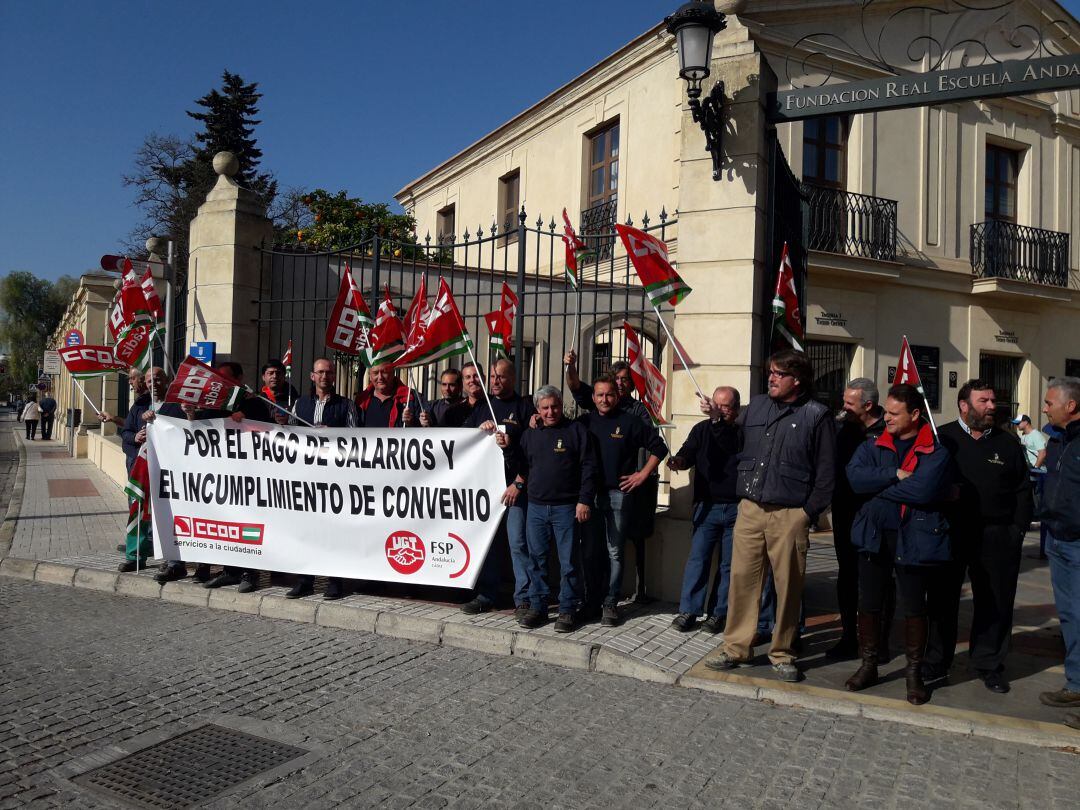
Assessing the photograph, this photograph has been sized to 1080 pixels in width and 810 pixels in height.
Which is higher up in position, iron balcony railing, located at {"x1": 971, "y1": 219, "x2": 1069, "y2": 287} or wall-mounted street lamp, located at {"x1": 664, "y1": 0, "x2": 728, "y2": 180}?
iron balcony railing, located at {"x1": 971, "y1": 219, "x2": 1069, "y2": 287}

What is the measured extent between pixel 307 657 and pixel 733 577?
2963 mm

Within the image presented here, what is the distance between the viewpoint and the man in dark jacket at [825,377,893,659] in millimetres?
5812

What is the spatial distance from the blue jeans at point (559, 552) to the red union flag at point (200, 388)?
2.92 metres

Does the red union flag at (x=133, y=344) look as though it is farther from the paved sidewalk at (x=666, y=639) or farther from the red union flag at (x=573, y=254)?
the red union flag at (x=573, y=254)

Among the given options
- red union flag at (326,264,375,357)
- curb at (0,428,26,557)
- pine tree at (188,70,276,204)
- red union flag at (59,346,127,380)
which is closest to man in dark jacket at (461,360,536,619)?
red union flag at (326,264,375,357)

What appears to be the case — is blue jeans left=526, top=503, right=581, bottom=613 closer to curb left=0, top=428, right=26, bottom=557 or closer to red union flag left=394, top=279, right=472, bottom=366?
red union flag left=394, top=279, right=472, bottom=366

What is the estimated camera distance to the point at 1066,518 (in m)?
4.82

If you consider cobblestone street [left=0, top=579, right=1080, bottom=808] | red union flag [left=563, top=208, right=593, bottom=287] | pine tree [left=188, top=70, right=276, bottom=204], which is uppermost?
pine tree [left=188, top=70, right=276, bottom=204]

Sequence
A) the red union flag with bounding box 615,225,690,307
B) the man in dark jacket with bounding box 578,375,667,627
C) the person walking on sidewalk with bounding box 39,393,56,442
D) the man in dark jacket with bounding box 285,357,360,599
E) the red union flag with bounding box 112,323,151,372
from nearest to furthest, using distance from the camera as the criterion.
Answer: the man in dark jacket with bounding box 578,375,667,627 < the red union flag with bounding box 615,225,690,307 < the man in dark jacket with bounding box 285,357,360,599 < the red union flag with bounding box 112,323,151,372 < the person walking on sidewalk with bounding box 39,393,56,442

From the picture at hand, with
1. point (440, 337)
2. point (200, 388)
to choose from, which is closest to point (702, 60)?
point (440, 337)

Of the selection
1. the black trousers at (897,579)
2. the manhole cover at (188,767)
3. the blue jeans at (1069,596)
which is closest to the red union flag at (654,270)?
the black trousers at (897,579)

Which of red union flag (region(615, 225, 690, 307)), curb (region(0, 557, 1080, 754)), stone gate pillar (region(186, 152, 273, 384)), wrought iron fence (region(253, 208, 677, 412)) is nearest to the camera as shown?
curb (region(0, 557, 1080, 754))

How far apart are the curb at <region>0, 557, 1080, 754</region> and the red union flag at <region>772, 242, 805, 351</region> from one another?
3027 millimetres

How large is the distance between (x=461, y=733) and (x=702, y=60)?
543 cm
